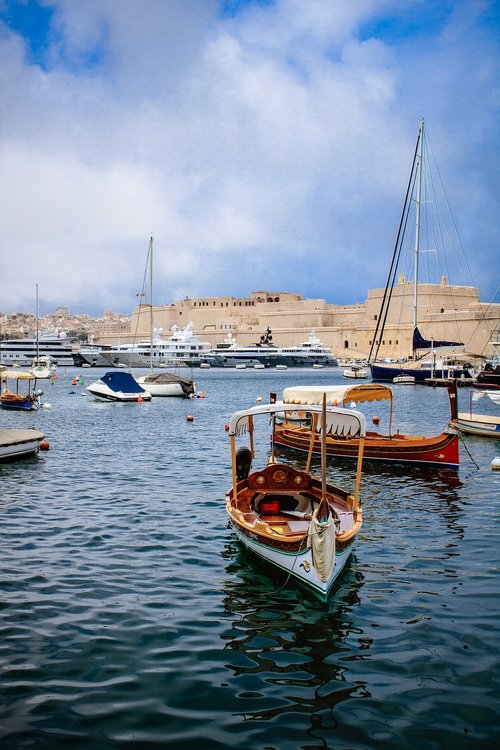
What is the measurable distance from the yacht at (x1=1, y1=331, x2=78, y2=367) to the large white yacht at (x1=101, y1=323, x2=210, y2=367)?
9174mm

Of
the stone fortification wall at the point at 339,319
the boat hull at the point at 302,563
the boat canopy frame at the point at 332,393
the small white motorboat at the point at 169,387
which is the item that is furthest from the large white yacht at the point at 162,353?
the boat hull at the point at 302,563

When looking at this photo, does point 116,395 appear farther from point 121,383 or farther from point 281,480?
point 281,480

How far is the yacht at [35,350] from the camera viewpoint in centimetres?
11862

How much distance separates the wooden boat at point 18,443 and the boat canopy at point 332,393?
299 inches

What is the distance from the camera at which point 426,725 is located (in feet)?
20.2

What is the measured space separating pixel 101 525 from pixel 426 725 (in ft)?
26.0

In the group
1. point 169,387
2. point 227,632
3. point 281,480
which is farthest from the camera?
point 169,387

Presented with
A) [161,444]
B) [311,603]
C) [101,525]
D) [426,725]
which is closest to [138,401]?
[161,444]

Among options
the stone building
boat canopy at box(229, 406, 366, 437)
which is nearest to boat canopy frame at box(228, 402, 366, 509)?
boat canopy at box(229, 406, 366, 437)

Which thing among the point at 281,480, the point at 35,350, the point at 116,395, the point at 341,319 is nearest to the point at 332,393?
the point at 281,480

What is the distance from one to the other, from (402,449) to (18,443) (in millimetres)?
10583

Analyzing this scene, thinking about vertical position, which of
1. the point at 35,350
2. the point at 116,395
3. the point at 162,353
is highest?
the point at 35,350

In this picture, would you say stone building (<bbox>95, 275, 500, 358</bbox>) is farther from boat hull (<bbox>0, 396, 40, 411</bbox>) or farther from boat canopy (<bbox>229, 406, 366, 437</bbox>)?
boat canopy (<bbox>229, 406, 366, 437</bbox>)

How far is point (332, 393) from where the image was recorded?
18.3 meters
